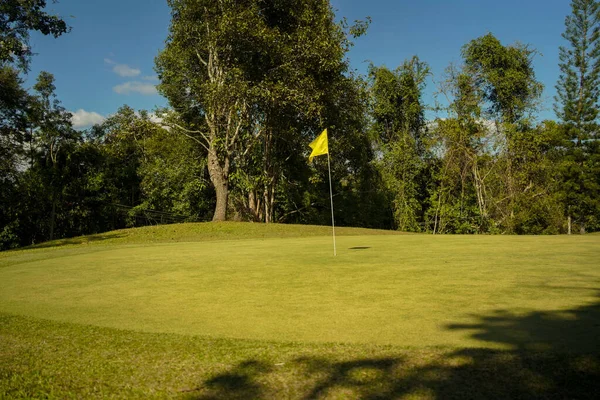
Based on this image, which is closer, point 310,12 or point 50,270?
point 50,270

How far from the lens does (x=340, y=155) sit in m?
37.4

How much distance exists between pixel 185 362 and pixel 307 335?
46.1 inches

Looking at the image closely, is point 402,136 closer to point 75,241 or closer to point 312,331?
point 75,241

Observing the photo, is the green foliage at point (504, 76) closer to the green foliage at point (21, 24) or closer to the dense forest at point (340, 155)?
the dense forest at point (340, 155)

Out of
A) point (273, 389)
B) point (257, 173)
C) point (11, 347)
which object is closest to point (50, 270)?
point (11, 347)

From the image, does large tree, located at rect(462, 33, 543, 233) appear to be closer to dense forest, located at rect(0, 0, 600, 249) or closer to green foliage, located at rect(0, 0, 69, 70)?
dense forest, located at rect(0, 0, 600, 249)

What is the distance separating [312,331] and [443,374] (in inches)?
58.8

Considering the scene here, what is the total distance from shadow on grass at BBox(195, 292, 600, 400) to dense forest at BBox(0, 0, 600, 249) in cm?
2255

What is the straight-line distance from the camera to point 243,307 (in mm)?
5613

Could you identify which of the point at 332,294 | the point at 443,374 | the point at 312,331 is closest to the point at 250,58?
the point at 332,294

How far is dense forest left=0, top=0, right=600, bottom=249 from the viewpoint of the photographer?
28.9 meters

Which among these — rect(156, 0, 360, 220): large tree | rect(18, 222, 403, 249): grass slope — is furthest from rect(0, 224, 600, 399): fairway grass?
rect(156, 0, 360, 220): large tree

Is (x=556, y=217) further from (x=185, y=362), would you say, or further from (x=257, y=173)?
(x=185, y=362)

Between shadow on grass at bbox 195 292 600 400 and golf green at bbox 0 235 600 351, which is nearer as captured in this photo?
shadow on grass at bbox 195 292 600 400
